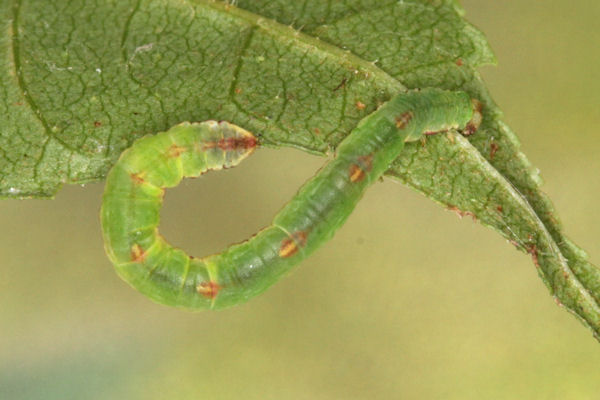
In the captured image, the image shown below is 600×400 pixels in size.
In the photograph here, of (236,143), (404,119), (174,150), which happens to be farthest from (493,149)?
(174,150)

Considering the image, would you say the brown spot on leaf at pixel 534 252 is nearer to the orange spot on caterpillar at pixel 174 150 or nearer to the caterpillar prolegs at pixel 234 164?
the caterpillar prolegs at pixel 234 164

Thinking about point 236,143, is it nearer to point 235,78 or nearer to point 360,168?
point 235,78

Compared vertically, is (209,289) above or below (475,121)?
below

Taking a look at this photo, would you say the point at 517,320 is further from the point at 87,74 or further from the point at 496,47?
the point at 87,74

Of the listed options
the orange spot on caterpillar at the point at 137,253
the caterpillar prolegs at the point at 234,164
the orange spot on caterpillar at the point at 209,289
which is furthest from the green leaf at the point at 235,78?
the orange spot on caterpillar at the point at 209,289

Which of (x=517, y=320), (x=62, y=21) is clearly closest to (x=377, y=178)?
(x=62, y=21)

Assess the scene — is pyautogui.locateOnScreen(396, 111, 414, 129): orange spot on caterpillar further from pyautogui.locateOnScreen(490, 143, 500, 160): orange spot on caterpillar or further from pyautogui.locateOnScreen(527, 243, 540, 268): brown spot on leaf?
pyautogui.locateOnScreen(527, 243, 540, 268): brown spot on leaf
